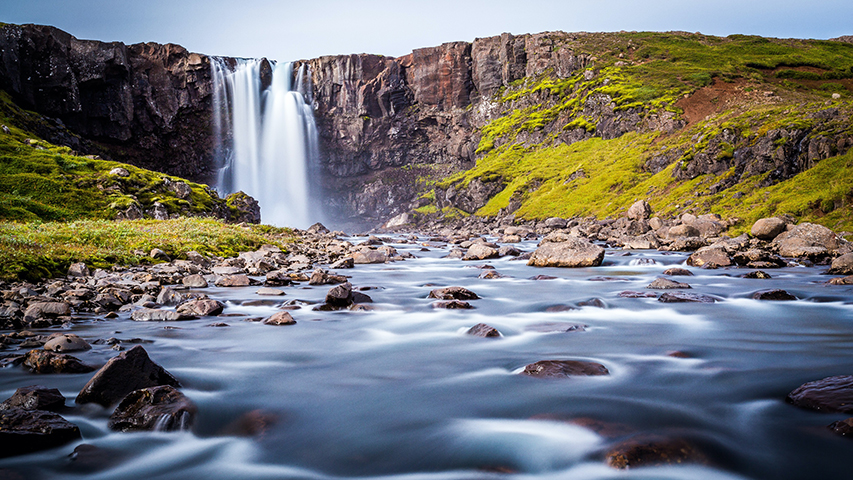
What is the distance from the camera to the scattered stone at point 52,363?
5.78m

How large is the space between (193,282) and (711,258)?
741 inches

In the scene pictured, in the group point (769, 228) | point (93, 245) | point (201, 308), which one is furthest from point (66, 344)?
point (769, 228)

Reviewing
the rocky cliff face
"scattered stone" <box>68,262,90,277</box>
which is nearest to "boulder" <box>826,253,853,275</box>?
"scattered stone" <box>68,262,90,277</box>

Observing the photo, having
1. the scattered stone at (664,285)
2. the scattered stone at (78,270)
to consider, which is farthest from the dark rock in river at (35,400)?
the scattered stone at (664,285)

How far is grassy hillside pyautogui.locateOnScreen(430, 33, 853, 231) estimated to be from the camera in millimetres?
28203

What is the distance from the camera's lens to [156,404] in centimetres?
469

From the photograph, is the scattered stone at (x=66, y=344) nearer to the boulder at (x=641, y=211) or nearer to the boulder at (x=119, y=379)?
the boulder at (x=119, y=379)

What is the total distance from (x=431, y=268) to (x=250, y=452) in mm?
17395

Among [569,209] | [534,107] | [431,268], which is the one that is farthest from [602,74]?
[431,268]

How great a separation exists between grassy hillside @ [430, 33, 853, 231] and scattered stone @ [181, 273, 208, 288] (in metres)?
27.3

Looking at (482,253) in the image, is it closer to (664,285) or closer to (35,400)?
(664,285)

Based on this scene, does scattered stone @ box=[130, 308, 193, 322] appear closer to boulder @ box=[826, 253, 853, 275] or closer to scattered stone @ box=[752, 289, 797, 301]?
scattered stone @ box=[752, 289, 797, 301]

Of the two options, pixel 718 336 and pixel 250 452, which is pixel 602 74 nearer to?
pixel 718 336

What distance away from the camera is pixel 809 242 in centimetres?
1950
